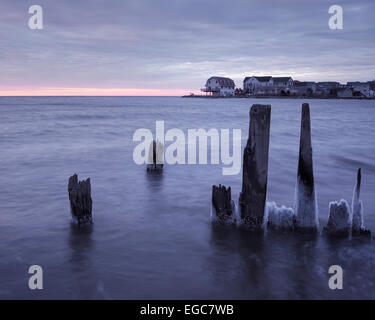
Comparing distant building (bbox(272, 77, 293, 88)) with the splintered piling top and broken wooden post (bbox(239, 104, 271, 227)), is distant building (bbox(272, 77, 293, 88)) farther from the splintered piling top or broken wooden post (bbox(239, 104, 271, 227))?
broken wooden post (bbox(239, 104, 271, 227))

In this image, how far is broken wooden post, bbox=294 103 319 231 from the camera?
8.12 meters

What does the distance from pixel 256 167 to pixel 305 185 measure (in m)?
1.25

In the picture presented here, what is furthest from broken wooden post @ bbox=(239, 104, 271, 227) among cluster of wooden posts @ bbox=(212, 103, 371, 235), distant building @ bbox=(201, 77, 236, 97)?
distant building @ bbox=(201, 77, 236, 97)

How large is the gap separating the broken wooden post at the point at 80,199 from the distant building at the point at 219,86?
501 ft

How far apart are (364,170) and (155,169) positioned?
10.1 metres

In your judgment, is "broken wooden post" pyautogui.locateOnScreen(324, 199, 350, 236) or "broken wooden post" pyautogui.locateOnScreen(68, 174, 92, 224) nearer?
"broken wooden post" pyautogui.locateOnScreen(324, 199, 350, 236)

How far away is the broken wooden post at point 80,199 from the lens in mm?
9258

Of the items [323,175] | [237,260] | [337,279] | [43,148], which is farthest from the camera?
[43,148]

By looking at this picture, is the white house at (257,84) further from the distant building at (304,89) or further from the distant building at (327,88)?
the distant building at (327,88)

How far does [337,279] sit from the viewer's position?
7434 millimetres

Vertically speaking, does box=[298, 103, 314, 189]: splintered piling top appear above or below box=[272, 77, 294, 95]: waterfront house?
below

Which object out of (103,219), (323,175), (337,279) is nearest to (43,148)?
(103,219)

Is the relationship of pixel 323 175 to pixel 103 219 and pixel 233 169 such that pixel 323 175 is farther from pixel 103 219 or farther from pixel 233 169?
pixel 103 219

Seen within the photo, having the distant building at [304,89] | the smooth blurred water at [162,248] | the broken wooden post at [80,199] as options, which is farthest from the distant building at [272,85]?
the broken wooden post at [80,199]
